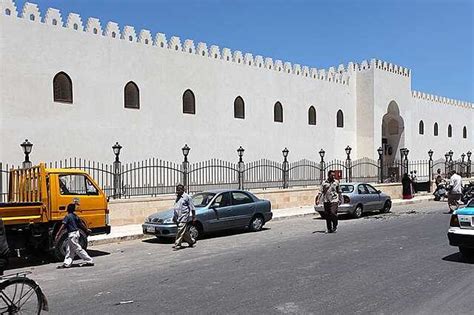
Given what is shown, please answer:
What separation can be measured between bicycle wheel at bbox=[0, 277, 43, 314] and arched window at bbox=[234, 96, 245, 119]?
21782mm

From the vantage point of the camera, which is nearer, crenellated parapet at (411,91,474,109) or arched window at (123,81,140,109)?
arched window at (123,81,140,109)

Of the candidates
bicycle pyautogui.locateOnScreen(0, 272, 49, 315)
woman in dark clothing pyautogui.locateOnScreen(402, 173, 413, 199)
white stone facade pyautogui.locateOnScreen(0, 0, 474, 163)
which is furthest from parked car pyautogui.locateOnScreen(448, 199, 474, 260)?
woman in dark clothing pyautogui.locateOnScreen(402, 173, 413, 199)

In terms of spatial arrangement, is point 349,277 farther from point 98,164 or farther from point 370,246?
point 98,164

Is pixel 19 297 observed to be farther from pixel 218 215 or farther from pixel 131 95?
pixel 131 95

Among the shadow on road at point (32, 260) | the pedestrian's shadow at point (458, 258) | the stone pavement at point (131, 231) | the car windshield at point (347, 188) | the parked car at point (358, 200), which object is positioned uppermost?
the car windshield at point (347, 188)

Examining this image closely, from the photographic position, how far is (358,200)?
59.0 ft

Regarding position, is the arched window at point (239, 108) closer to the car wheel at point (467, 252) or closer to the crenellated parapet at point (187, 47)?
the crenellated parapet at point (187, 47)

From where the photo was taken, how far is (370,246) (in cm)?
1076

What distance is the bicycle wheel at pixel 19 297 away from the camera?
5277 mm

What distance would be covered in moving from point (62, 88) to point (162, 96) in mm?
4931

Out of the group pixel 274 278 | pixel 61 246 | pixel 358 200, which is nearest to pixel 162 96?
pixel 358 200

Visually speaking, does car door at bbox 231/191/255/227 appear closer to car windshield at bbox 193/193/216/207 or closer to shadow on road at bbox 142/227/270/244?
shadow on road at bbox 142/227/270/244

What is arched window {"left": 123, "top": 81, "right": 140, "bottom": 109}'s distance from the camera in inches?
853

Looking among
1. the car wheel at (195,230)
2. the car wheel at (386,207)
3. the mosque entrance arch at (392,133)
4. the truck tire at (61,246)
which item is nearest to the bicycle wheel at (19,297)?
the truck tire at (61,246)
